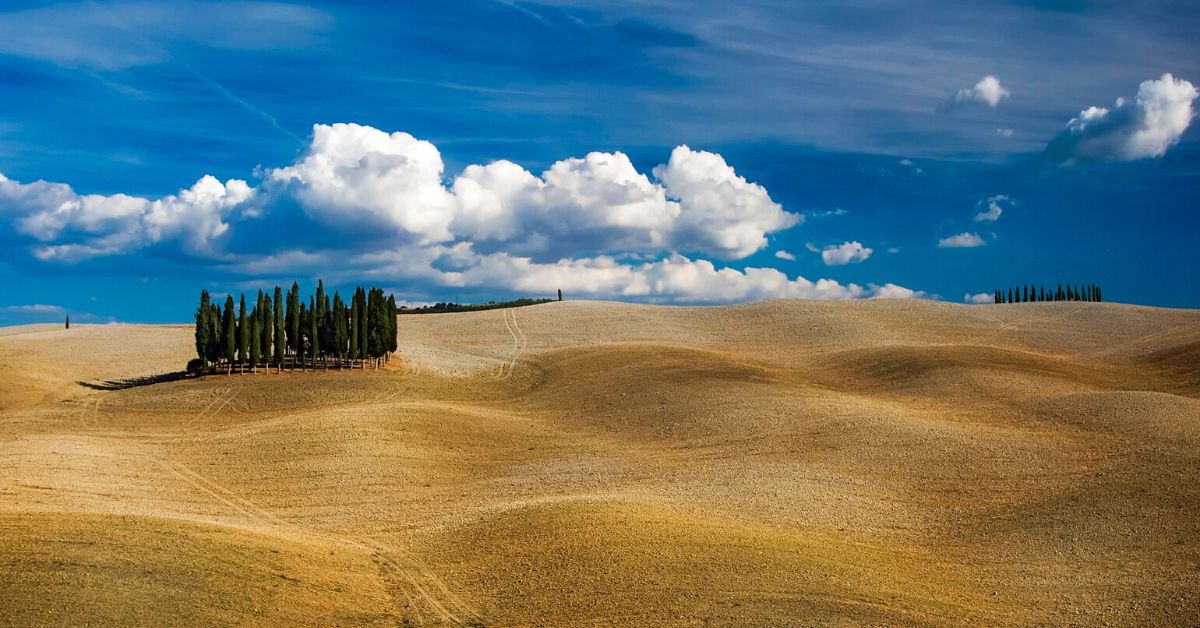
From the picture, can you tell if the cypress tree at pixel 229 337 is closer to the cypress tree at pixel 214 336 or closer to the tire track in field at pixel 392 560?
the cypress tree at pixel 214 336

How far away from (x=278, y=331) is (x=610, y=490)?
110ft

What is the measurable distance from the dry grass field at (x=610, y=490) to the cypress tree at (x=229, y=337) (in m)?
1.70

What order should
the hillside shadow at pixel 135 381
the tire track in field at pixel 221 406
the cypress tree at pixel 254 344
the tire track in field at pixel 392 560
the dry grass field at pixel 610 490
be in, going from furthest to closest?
the cypress tree at pixel 254 344 < the hillside shadow at pixel 135 381 < the tire track in field at pixel 221 406 < the tire track in field at pixel 392 560 < the dry grass field at pixel 610 490

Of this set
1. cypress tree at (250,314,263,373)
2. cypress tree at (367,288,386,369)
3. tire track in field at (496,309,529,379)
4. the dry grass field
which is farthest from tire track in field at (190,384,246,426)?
tire track in field at (496,309,529,379)

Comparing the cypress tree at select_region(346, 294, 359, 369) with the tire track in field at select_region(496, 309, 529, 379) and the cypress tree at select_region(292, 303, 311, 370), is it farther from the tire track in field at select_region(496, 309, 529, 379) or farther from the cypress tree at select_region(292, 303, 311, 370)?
the tire track in field at select_region(496, 309, 529, 379)

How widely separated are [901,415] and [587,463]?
14.6 m

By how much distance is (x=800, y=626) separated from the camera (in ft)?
59.1

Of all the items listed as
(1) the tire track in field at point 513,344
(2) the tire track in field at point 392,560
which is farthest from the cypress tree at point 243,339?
(2) the tire track in field at point 392,560

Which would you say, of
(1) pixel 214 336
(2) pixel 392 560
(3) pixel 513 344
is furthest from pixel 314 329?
(2) pixel 392 560

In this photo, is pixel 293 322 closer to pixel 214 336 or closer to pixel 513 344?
pixel 214 336

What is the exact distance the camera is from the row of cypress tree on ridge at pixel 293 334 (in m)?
57.0

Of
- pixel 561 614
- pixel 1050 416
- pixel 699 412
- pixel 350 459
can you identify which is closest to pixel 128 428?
pixel 350 459

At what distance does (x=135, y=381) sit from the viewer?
191 feet

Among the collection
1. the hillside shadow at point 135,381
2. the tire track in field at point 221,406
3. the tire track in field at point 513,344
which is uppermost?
the tire track in field at point 513,344
